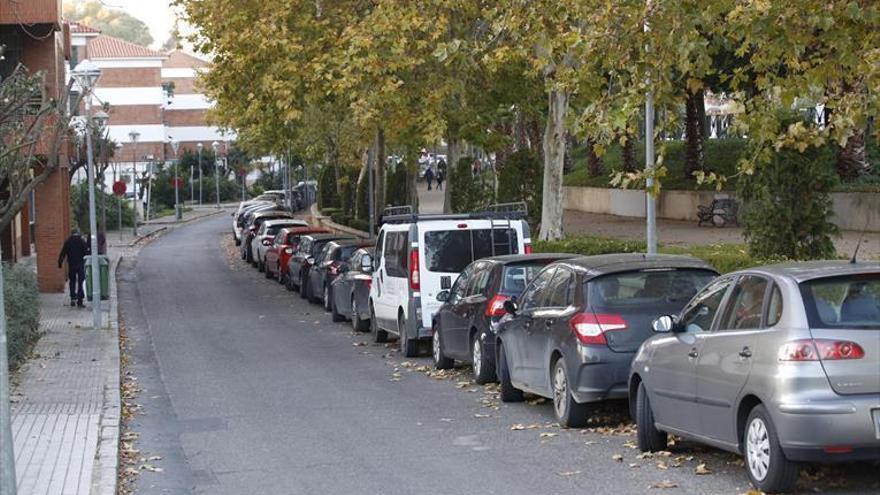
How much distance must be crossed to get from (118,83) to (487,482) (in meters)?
108

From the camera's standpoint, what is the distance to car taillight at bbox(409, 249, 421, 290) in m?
21.2

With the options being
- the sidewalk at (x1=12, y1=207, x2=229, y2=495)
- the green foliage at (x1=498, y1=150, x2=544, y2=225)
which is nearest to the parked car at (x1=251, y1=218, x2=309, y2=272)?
the green foliage at (x1=498, y1=150, x2=544, y2=225)

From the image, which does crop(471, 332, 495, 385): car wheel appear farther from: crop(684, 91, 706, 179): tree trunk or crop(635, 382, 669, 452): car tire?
crop(684, 91, 706, 179): tree trunk

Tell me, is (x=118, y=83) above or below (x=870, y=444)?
above

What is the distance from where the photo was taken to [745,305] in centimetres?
1069

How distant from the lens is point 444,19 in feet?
82.5

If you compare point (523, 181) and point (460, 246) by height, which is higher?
point (523, 181)

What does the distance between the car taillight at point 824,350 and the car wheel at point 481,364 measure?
333 inches

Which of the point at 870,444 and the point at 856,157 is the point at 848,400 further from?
the point at 856,157

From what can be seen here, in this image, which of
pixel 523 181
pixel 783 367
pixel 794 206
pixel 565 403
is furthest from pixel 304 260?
pixel 783 367

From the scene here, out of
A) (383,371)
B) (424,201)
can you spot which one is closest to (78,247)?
(383,371)

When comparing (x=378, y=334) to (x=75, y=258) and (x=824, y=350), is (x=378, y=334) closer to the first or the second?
(x=75, y=258)

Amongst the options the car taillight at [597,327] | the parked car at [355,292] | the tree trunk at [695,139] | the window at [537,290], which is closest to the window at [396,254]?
the parked car at [355,292]

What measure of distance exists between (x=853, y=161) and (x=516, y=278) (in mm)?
25072
